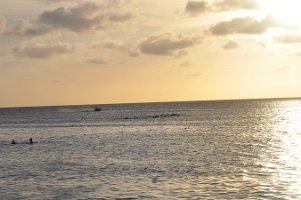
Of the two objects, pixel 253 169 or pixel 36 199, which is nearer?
pixel 36 199

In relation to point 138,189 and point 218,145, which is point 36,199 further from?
point 218,145

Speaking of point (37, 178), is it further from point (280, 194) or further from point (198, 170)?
point (280, 194)

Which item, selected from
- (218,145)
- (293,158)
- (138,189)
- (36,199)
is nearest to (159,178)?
(138,189)

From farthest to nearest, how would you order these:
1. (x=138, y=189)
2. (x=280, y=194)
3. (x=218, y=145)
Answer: (x=218, y=145) → (x=138, y=189) → (x=280, y=194)

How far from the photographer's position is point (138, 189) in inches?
1481

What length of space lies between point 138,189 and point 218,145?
38.7 m

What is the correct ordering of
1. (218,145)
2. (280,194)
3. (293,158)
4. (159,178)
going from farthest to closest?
(218,145), (293,158), (159,178), (280,194)

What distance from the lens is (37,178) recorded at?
44.7 m

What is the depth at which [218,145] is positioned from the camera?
74.4 metres

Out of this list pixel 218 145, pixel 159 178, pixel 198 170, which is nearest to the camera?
pixel 159 178

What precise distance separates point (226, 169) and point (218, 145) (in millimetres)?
27446

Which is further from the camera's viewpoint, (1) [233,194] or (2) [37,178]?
(2) [37,178]

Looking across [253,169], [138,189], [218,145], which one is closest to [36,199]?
[138,189]

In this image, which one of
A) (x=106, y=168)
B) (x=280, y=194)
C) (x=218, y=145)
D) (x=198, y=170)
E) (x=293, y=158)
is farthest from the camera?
(x=218, y=145)
